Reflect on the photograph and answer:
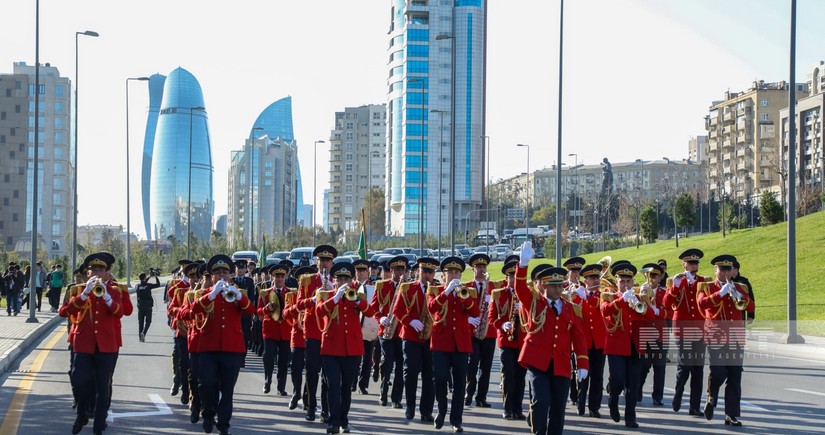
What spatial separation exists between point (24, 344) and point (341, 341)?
14.3 metres

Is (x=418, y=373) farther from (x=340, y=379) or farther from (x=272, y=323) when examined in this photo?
(x=272, y=323)

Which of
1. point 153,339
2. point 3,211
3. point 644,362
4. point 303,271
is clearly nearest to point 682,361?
point 644,362

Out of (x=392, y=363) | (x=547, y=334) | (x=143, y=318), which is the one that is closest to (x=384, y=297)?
(x=392, y=363)

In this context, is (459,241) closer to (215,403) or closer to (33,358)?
(33,358)

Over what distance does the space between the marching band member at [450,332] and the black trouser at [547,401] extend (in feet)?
6.75

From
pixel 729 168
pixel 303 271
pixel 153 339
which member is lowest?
pixel 153 339

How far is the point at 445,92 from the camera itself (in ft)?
419

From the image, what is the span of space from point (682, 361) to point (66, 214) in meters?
148

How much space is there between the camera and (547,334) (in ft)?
32.2

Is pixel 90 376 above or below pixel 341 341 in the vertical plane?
below

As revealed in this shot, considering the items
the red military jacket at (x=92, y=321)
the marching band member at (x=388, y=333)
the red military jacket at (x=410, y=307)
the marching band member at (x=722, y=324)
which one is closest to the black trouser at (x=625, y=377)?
the marching band member at (x=722, y=324)

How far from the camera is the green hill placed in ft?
101

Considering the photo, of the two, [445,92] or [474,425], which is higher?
[445,92]

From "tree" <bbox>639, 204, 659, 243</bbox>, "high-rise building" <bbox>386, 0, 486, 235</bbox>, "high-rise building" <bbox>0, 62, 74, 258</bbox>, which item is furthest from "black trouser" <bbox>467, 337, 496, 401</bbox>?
"high-rise building" <bbox>0, 62, 74, 258</bbox>
